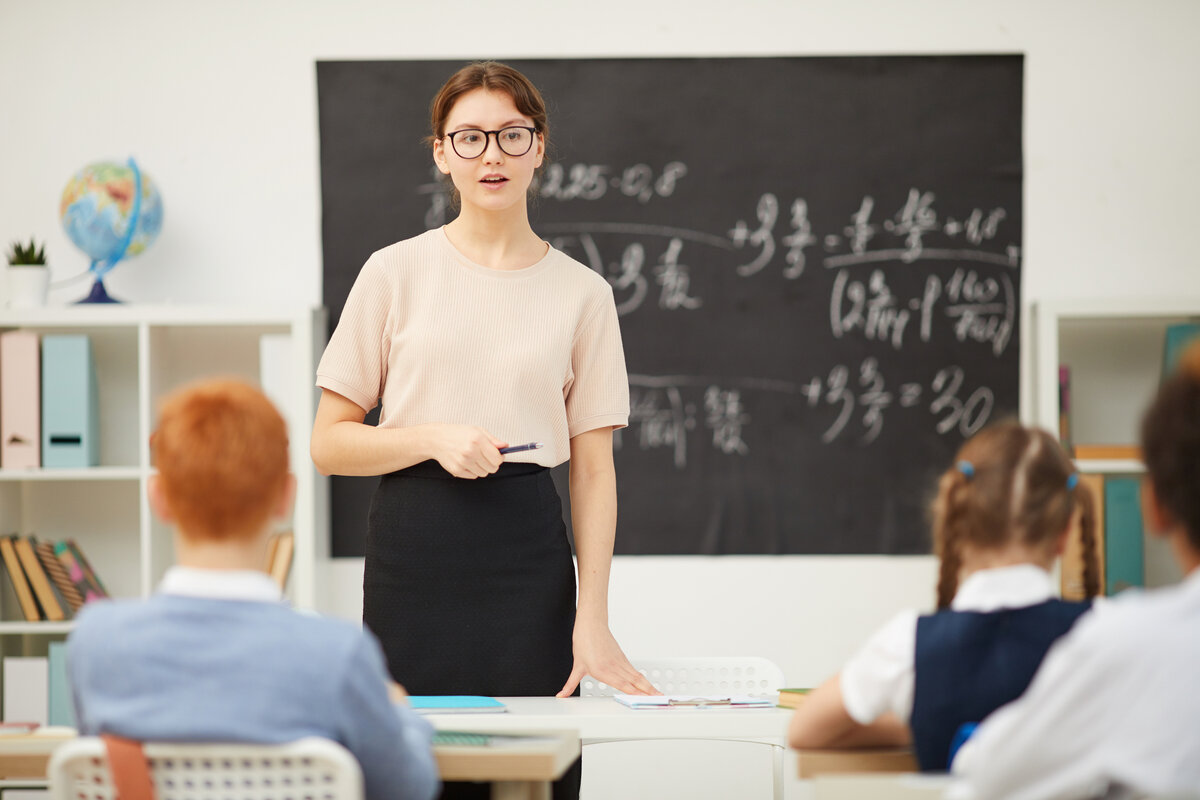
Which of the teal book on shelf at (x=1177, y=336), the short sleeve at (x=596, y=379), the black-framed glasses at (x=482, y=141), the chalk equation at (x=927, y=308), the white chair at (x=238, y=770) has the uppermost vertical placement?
the black-framed glasses at (x=482, y=141)

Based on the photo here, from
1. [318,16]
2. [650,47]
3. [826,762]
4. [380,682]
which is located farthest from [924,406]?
[380,682]

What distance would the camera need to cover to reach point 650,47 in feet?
11.2

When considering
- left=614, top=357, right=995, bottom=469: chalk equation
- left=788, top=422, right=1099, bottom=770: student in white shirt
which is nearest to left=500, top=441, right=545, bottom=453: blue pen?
left=788, top=422, right=1099, bottom=770: student in white shirt

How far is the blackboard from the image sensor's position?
3.36 meters

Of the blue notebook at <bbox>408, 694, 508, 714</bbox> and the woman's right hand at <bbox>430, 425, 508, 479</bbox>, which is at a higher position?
the woman's right hand at <bbox>430, 425, 508, 479</bbox>

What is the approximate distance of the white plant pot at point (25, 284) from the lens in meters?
3.13

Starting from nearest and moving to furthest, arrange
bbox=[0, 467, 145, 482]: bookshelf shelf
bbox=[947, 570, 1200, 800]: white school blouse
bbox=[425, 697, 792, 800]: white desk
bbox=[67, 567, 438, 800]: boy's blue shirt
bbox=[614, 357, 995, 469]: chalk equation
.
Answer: bbox=[947, 570, 1200, 800]: white school blouse → bbox=[67, 567, 438, 800]: boy's blue shirt → bbox=[425, 697, 792, 800]: white desk → bbox=[0, 467, 145, 482]: bookshelf shelf → bbox=[614, 357, 995, 469]: chalk equation

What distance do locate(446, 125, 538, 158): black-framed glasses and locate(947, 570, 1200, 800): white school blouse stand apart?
3.77 feet

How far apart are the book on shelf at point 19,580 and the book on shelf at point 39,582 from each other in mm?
11

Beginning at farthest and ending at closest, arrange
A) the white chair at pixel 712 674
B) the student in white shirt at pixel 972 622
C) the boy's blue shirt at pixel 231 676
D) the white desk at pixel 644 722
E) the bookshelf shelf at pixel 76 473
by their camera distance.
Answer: the bookshelf shelf at pixel 76 473
the white chair at pixel 712 674
the white desk at pixel 644 722
the student in white shirt at pixel 972 622
the boy's blue shirt at pixel 231 676

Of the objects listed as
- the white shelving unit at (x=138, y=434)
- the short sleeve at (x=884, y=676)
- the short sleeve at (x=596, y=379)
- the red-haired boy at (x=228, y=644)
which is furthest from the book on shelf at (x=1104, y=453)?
the red-haired boy at (x=228, y=644)

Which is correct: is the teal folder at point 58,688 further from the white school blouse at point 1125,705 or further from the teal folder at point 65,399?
the white school blouse at point 1125,705

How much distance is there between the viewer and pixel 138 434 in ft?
11.1

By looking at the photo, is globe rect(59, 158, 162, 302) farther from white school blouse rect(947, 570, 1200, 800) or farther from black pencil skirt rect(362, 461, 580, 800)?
white school blouse rect(947, 570, 1200, 800)
